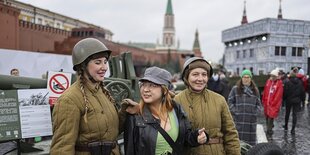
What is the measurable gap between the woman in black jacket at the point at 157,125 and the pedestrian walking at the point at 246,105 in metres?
3.35

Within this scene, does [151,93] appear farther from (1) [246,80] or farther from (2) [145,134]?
(1) [246,80]

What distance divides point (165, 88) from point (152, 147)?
0.48 metres

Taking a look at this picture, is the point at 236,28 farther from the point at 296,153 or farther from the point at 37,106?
the point at 37,106

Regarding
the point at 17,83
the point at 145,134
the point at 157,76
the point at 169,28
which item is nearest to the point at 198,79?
the point at 157,76

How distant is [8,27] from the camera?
65.3 feet

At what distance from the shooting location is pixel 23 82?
4812mm

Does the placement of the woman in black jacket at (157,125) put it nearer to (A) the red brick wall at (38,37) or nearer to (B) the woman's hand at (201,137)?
(B) the woman's hand at (201,137)

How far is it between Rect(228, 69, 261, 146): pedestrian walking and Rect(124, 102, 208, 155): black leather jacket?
11.0 feet

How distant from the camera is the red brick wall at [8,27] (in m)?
19.3

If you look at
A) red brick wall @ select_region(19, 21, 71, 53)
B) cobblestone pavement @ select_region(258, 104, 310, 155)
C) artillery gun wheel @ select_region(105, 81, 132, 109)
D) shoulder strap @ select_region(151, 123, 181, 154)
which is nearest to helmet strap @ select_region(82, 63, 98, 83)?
shoulder strap @ select_region(151, 123, 181, 154)

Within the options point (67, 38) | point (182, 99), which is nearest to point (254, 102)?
point (182, 99)

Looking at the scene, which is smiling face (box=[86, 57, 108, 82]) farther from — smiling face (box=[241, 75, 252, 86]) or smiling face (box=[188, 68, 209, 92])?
smiling face (box=[241, 75, 252, 86])

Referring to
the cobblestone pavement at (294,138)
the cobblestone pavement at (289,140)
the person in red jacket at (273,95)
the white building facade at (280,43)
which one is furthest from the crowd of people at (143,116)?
the white building facade at (280,43)

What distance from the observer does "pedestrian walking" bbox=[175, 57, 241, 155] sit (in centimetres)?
317
